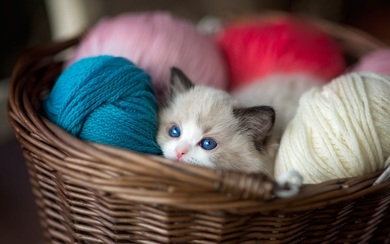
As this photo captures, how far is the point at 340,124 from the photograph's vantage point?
79 centimetres

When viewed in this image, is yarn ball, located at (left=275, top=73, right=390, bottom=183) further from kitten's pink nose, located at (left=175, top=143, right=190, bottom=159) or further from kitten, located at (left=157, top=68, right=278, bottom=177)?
kitten's pink nose, located at (left=175, top=143, right=190, bottom=159)

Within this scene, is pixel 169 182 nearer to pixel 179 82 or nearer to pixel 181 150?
pixel 181 150

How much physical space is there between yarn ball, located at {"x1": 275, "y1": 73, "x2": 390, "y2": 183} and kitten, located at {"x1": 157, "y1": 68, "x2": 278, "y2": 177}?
0.05 meters

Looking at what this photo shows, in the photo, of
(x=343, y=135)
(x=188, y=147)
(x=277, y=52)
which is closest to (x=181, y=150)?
(x=188, y=147)

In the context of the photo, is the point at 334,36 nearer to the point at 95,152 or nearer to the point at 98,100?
the point at 98,100

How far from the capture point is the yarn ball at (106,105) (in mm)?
811

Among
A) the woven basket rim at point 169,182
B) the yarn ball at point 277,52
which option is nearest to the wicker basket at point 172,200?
the woven basket rim at point 169,182

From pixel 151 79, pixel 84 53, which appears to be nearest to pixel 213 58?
pixel 151 79

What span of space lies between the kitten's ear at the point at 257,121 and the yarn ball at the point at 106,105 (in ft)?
0.59

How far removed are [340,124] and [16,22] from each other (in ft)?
3.98

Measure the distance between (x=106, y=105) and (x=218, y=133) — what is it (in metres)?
0.23

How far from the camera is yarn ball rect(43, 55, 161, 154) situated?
811 mm

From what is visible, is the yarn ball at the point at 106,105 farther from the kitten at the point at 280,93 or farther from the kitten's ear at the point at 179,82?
the kitten at the point at 280,93

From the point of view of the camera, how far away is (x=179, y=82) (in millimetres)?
925
